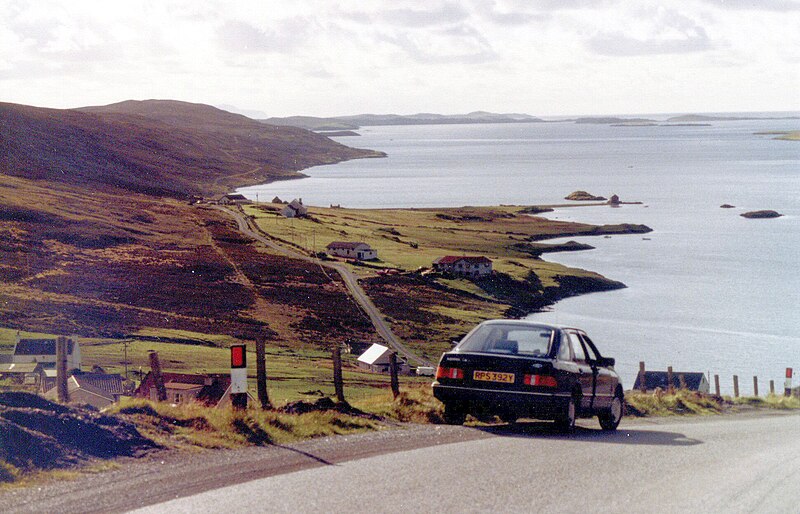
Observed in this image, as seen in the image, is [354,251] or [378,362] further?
[354,251]

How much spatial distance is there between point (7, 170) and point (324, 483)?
7026 inches

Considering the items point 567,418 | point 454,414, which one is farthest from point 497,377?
point 567,418

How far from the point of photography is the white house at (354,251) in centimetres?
11988

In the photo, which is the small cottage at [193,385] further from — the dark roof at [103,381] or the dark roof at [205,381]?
the dark roof at [103,381]

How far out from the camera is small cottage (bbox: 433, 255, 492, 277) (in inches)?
4444

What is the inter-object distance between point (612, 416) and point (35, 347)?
178 feet

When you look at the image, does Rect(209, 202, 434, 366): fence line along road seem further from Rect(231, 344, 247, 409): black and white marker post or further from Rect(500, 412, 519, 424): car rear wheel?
Rect(231, 344, 247, 409): black and white marker post

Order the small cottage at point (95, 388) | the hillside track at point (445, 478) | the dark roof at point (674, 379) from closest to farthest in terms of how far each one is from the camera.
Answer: the hillside track at point (445, 478)
the small cottage at point (95, 388)
the dark roof at point (674, 379)

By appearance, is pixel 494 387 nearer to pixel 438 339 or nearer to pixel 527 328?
pixel 527 328

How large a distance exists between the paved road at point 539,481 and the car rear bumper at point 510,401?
0.47m

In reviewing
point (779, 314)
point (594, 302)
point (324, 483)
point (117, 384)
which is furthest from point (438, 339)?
point (324, 483)

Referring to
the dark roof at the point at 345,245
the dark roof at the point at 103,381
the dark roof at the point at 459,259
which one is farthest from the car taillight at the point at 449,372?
the dark roof at the point at 345,245

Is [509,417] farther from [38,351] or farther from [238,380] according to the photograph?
[38,351]

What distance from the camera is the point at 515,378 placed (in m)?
14.2
